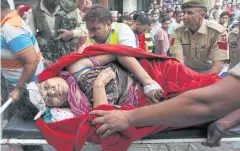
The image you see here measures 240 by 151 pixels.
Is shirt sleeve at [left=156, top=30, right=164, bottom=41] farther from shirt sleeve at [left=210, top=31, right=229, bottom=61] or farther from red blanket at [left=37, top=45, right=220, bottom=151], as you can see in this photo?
red blanket at [left=37, top=45, right=220, bottom=151]

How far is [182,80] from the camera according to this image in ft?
6.75

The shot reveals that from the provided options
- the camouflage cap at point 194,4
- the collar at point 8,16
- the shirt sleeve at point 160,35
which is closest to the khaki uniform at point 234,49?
the camouflage cap at point 194,4

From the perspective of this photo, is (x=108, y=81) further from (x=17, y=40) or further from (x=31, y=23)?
(x=31, y=23)

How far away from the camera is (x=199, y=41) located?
2895mm

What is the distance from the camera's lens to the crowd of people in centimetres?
123

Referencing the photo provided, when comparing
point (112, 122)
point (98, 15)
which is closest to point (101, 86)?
point (112, 122)

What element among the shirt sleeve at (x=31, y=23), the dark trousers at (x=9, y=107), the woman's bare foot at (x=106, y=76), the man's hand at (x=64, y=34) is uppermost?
the shirt sleeve at (x=31, y=23)

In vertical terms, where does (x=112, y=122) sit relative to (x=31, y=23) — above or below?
below

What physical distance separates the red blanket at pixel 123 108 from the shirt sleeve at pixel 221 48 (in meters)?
0.86

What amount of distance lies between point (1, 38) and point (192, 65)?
6.48 feet

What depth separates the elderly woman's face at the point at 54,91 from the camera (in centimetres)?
198

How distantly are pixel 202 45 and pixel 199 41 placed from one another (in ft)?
0.18

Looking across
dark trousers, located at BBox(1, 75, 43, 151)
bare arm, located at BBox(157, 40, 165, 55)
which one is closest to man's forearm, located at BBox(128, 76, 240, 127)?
dark trousers, located at BBox(1, 75, 43, 151)

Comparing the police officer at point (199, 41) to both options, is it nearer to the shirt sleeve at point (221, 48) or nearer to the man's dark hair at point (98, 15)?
the shirt sleeve at point (221, 48)
